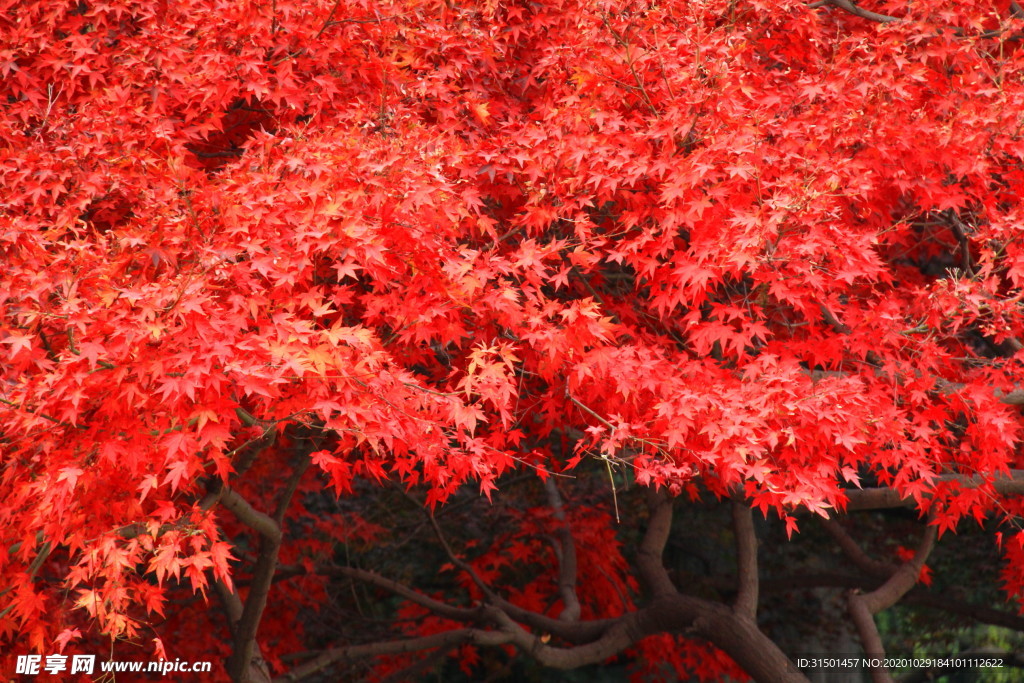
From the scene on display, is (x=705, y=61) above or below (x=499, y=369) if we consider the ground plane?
above

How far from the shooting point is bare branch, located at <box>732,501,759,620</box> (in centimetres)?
648

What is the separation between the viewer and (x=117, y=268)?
136 inches

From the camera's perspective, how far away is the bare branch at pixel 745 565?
6.48 meters

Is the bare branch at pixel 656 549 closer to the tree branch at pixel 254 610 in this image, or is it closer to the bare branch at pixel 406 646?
the bare branch at pixel 406 646

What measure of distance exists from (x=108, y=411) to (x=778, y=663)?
4.75 metres

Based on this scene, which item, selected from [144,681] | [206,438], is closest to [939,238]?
[206,438]

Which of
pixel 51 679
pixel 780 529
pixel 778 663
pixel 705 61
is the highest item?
pixel 705 61

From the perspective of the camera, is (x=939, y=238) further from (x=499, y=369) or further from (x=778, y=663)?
(x=499, y=369)

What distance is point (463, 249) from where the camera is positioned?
3951mm

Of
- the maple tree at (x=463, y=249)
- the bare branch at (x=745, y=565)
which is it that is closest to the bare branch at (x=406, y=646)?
the maple tree at (x=463, y=249)

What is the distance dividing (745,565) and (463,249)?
4014 millimetres

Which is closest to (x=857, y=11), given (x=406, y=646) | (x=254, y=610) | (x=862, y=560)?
(x=862, y=560)

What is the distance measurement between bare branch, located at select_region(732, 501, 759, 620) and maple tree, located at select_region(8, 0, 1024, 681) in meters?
1.47

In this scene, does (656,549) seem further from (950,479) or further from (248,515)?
(248,515)
